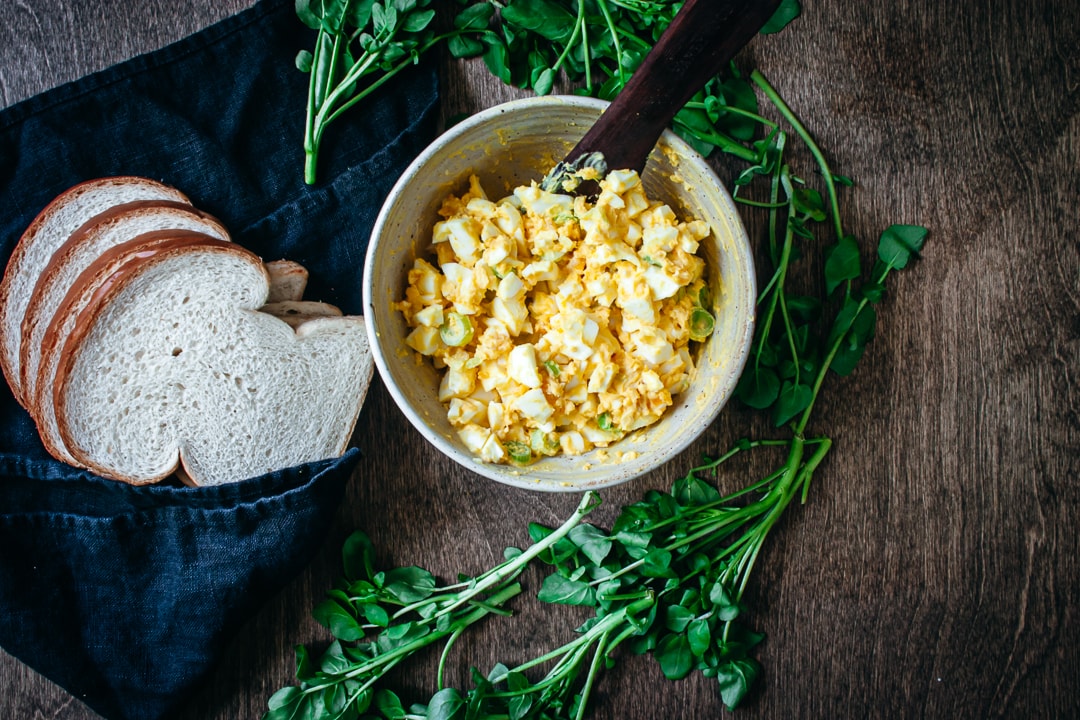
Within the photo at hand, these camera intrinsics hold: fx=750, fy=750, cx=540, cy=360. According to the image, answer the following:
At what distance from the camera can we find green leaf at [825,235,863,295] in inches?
68.9

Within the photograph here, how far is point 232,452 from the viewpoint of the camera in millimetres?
1812

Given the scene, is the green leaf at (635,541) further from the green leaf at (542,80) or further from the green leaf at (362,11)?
the green leaf at (362,11)

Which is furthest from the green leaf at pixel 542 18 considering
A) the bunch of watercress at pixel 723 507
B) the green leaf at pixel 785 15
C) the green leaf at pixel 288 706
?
the green leaf at pixel 288 706

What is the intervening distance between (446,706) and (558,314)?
3.13ft

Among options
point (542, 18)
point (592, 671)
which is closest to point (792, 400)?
point (592, 671)

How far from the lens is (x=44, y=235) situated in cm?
176

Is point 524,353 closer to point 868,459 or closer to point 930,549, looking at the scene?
point 868,459

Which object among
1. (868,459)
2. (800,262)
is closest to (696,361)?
(800,262)

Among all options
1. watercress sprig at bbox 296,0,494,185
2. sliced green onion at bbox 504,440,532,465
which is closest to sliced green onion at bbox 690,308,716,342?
sliced green onion at bbox 504,440,532,465

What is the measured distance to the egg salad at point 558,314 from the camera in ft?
4.84

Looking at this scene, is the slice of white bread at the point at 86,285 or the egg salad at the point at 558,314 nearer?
the egg salad at the point at 558,314

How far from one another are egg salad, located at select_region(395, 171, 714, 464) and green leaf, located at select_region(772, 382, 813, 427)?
0.29 metres

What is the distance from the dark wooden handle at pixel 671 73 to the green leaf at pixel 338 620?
1170 mm

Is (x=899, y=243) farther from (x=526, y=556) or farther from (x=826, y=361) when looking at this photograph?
(x=526, y=556)
